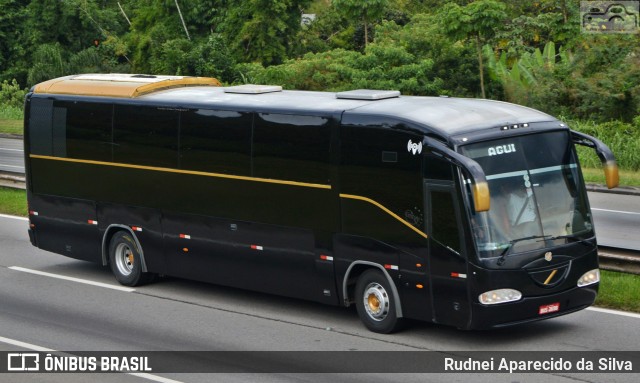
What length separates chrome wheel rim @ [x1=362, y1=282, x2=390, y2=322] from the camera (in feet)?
46.3

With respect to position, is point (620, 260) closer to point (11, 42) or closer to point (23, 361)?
point (23, 361)

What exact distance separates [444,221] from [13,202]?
16310 mm

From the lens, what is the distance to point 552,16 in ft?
145

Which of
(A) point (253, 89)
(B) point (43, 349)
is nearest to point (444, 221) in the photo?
(A) point (253, 89)

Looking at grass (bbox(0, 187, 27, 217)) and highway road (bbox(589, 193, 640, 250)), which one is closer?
highway road (bbox(589, 193, 640, 250))

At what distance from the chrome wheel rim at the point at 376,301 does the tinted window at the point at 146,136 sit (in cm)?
419

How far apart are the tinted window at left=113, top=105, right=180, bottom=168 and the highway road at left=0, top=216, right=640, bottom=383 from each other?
2.15 m

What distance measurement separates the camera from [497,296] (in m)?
12.8

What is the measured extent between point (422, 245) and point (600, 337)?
249cm

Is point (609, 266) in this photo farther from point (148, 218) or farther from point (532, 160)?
point (148, 218)

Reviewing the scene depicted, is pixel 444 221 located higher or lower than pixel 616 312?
higher

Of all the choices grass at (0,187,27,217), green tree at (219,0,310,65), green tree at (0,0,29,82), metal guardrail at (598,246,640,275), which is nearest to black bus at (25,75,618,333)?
metal guardrail at (598,246,640,275)

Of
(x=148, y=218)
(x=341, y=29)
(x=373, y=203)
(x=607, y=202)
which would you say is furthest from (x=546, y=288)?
(x=341, y=29)

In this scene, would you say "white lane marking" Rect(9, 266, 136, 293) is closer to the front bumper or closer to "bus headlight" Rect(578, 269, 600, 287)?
the front bumper
